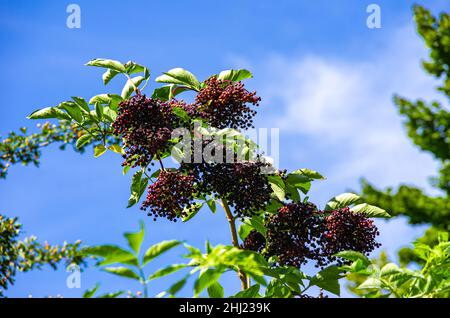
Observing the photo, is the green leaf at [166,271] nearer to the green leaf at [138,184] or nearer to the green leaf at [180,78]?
the green leaf at [138,184]

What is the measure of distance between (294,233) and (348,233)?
0.88 feet

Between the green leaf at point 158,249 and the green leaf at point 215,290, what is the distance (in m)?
0.37

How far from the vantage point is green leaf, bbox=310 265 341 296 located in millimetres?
2719

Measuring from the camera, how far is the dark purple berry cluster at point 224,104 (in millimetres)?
3059

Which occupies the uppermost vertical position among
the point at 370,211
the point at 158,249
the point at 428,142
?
the point at 428,142

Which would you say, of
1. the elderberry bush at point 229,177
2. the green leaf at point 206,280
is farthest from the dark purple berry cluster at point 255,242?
the green leaf at point 206,280

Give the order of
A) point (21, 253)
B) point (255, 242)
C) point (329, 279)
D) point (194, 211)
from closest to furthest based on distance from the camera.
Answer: point (329, 279) < point (255, 242) < point (194, 211) < point (21, 253)

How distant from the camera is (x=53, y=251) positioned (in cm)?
755

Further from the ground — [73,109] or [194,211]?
[73,109]

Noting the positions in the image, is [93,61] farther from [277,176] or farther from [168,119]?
[277,176]

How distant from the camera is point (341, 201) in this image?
326cm

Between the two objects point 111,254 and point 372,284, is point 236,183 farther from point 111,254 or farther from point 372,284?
point 111,254

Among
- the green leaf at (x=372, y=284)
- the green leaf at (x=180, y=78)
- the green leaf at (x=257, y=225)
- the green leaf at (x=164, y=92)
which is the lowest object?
the green leaf at (x=372, y=284)

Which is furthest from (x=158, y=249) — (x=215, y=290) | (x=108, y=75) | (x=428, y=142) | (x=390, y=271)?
(x=428, y=142)
